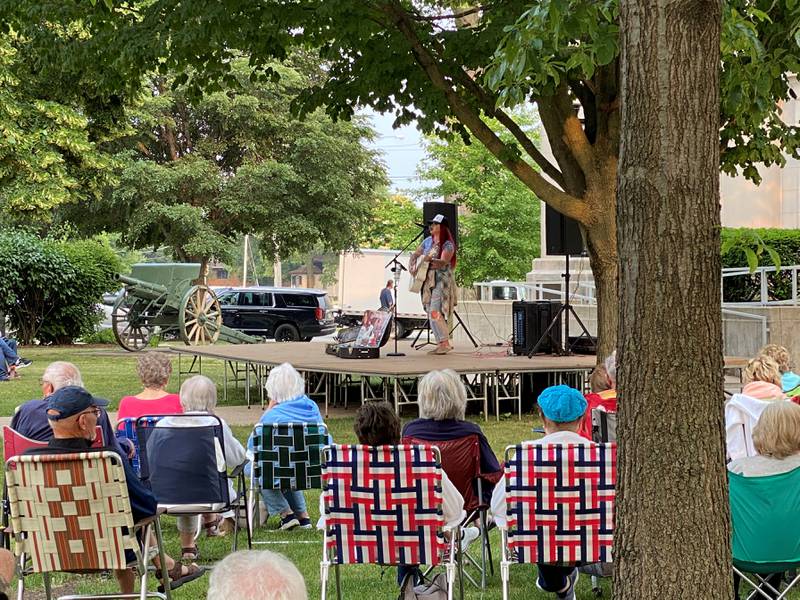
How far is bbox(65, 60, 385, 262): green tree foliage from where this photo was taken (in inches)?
1403

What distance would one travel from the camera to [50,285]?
28703 millimetres

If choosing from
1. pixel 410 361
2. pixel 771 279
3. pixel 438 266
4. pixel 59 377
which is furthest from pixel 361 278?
pixel 59 377

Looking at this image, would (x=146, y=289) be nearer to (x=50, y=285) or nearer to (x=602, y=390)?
(x=50, y=285)

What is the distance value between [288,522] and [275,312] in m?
25.9

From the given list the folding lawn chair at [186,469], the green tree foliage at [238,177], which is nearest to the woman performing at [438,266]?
the folding lawn chair at [186,469]

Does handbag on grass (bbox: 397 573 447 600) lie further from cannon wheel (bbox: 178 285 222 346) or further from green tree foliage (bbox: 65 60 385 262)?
green tree foliage (bbox: 65 60 385 262)

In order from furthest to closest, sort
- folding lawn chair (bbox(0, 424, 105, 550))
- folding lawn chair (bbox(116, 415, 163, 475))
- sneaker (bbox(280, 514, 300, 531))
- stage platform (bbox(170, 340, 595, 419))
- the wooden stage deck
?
1. stage platform (bbox(170, 340, 595, 419))
2. the wooden stage deck
3. sneaker (bbox(280, 514, 300, 531))
4. folding lawn chair (bbox(116, 415, 163, 475))
5. folding lawn chair (bbox(0, 424, 105, 550))

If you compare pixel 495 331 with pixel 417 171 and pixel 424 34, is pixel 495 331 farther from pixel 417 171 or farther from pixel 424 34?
pixel 417 171

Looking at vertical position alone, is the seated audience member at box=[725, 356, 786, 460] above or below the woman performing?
below

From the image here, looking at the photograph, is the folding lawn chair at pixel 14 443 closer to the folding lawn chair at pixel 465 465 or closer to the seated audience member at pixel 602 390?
the folding lawn chair at pixel 465 465

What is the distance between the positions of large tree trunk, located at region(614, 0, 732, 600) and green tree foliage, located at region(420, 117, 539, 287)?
3835 cm

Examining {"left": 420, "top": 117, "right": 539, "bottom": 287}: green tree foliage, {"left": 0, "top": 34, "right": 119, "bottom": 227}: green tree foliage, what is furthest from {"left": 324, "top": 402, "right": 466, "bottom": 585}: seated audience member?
{"left": 420, "top": 117, "right": 539, "bottom": 287}: green tree foliage

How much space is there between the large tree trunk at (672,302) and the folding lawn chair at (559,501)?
59.4 inches

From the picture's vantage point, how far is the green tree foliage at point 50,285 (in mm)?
28312
